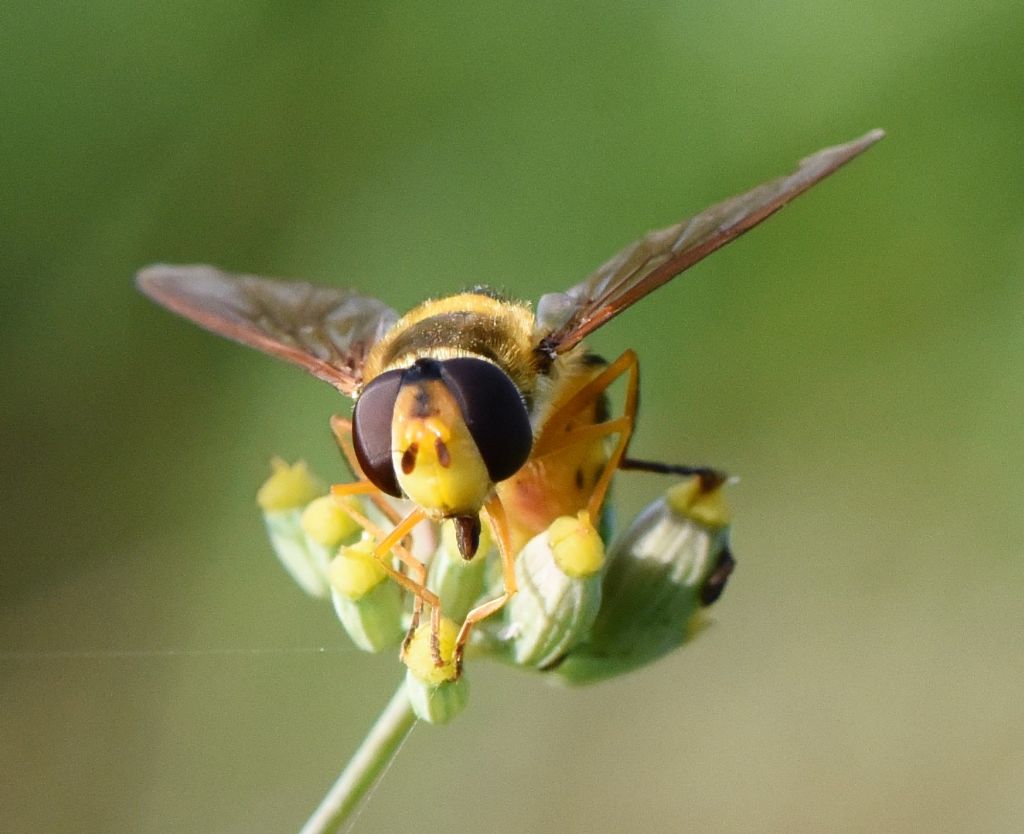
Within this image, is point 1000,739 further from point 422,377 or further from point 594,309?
point 422,377

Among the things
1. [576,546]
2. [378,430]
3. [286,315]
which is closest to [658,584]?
[576,546]

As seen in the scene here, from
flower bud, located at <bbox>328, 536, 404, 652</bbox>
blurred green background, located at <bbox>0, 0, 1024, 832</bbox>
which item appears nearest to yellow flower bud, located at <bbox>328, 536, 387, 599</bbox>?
flower bud, located at <bbox>328, 536, 404, 652</bbox>

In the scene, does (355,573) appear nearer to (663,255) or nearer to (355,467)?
(355,467)

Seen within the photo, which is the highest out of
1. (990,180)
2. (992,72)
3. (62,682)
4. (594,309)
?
(992,72)

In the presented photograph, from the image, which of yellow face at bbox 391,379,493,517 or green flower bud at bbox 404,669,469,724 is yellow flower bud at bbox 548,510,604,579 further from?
yellow face at bbox 391,379,493,517

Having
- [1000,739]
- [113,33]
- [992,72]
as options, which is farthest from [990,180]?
[113,33]

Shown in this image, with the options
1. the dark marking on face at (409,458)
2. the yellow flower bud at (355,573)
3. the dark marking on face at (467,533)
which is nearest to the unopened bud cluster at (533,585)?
the yellow flower bud at (355,573)
